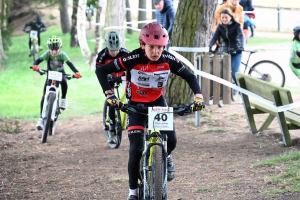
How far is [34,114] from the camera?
16344mm

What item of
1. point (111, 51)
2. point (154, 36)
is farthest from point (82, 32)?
point (154, 36)

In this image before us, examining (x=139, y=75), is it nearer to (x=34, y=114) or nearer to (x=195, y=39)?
(x=195, y=39)

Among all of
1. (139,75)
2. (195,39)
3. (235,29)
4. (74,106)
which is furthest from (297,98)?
(139,75)

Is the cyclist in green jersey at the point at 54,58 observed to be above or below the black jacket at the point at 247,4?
above

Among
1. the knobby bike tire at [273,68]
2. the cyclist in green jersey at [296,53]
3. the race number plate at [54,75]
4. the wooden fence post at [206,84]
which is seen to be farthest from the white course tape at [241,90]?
the knobby bike tire at [273,68]

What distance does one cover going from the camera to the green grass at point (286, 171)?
23.3ft

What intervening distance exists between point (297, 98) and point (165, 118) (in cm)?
848

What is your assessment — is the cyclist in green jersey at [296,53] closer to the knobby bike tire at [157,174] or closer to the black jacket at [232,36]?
the black jacket at [232,36]

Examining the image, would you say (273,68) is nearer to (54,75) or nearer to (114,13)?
(54,75)

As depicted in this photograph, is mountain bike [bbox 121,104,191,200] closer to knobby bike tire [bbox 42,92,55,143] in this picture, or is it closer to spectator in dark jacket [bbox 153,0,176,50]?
knobby bike tire [bbox 42,92,55,143]

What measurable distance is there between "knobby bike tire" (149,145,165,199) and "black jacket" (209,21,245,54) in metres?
7.89

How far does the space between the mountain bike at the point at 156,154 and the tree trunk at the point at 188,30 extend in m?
6.27

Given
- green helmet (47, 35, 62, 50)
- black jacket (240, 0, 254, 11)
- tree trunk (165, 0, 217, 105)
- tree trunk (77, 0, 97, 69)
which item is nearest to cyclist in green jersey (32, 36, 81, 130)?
green helmet (47, 35, 62, 50)

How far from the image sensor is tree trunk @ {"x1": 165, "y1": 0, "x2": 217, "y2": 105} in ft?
41.3
